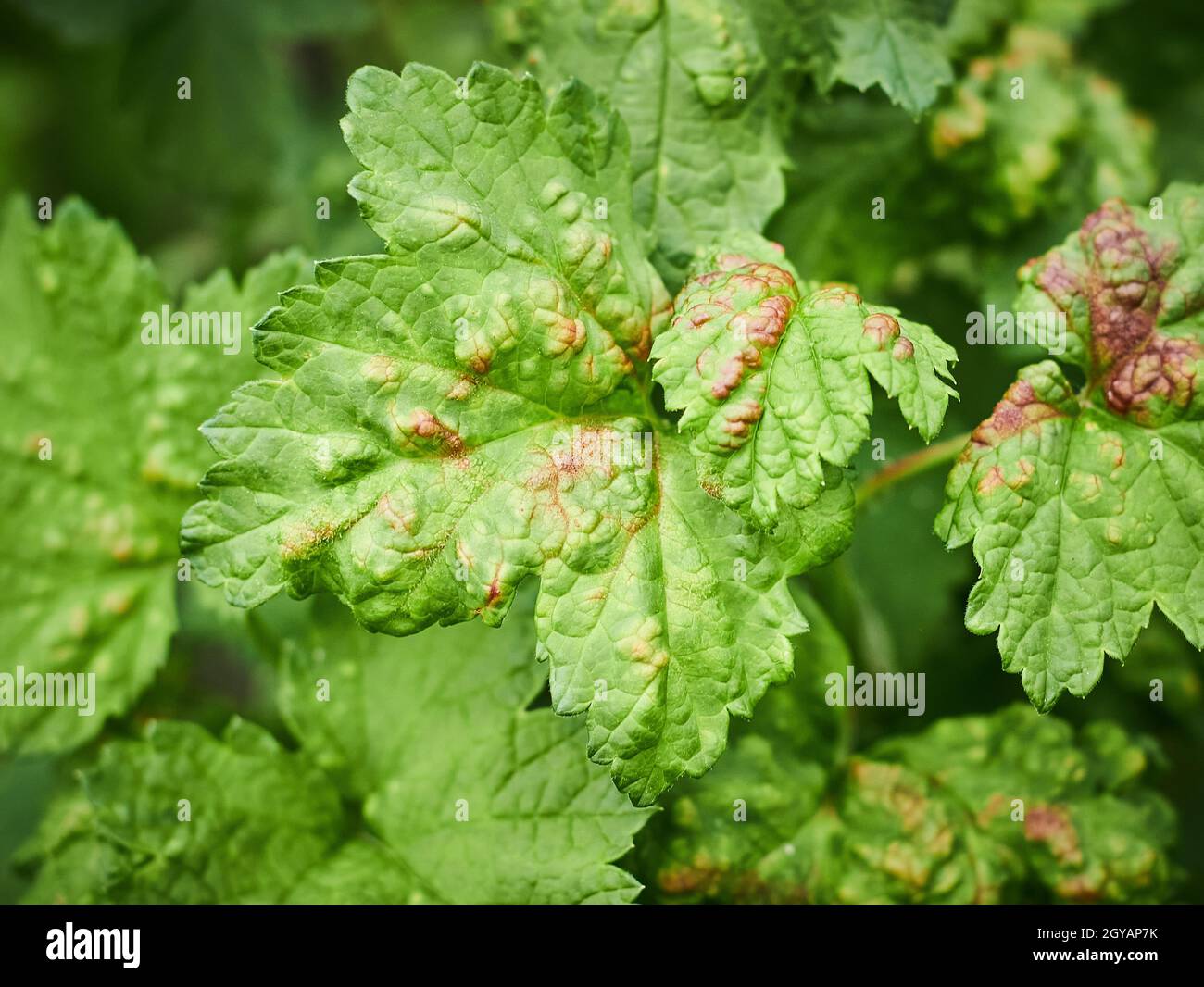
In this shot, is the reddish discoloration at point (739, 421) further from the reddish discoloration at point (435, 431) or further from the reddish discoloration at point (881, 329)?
the reddish discoloration at point (435, 431)

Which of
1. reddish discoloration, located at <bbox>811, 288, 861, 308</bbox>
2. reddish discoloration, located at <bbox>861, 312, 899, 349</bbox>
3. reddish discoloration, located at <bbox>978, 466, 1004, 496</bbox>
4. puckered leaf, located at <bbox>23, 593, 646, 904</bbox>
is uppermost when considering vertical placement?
reddish discoloration, located at <bbox>811, 288, 861, 308</bbox>

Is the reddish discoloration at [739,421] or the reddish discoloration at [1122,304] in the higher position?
the reddish discoloration at [1122,304]

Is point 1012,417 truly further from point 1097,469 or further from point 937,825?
point 937,825

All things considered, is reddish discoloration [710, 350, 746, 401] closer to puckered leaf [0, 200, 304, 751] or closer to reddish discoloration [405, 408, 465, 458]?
reddish discoloration [405, 408, 465, 458]

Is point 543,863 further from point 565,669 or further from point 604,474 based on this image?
point 604,474

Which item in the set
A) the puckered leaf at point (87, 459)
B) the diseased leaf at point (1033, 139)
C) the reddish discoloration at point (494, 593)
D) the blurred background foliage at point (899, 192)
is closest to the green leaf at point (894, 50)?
the blurred background foliage at point (899, 192)

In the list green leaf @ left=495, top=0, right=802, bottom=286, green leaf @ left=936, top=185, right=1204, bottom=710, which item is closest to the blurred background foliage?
green leaf @ left=495, top=0, right=802, bottom=286
